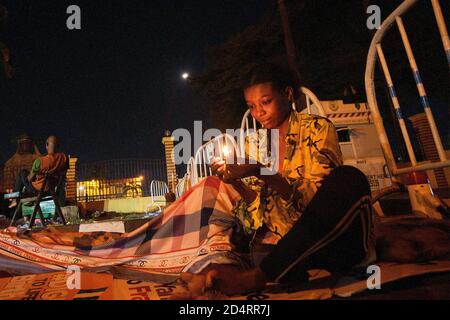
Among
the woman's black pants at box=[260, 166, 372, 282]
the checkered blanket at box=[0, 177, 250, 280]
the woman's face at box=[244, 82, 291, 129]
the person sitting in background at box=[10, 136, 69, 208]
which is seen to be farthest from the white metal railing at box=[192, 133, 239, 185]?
the person sitting in background at box=[10, 136, 69, 208]

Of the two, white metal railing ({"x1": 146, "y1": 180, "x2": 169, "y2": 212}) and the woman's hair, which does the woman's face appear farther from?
white metal railing ({"x1": 146, "y1": 180, "x2": 169, "y2": 212})

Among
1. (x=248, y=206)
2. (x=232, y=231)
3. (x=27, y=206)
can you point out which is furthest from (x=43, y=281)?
(x=27, y=206)

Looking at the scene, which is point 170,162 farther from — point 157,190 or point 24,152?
point 24,152

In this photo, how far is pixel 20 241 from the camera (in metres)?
1.96

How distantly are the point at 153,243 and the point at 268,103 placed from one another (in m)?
1.16

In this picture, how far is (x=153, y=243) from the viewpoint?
1795 mm

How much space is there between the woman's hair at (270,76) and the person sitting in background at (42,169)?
397 centimetres

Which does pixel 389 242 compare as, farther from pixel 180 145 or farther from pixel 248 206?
pixel 180 145

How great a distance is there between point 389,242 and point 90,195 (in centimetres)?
1229

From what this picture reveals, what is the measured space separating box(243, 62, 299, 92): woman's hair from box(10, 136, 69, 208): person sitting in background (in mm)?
3972

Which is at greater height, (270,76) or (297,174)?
(270,76)

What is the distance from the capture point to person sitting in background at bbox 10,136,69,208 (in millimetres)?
4219

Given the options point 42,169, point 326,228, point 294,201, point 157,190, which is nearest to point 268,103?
point 294,201

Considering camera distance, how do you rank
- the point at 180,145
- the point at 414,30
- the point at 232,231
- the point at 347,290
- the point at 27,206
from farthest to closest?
the point at 414,30 < the point at 27,206 < the point at 180,145 < the point at 232,231 < the point at 347,290
